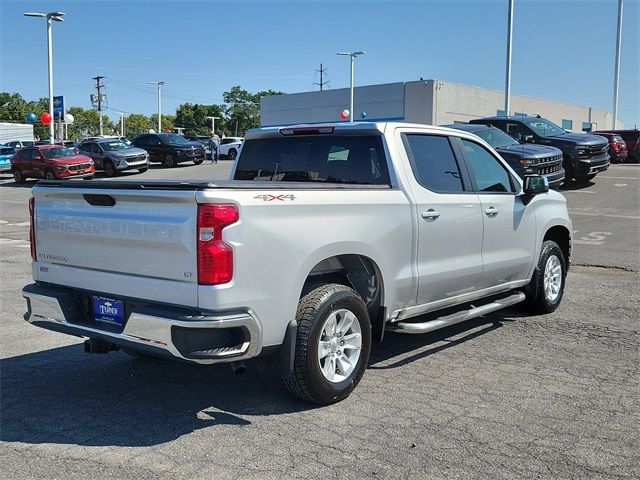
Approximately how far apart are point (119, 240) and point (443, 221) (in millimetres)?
2584

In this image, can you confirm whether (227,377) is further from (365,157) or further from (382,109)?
(382,109)

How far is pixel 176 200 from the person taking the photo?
391cm

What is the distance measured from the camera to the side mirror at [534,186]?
646cm

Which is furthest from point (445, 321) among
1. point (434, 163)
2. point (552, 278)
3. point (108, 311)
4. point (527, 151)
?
point (527, 151)

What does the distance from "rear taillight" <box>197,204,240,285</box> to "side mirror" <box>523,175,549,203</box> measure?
3676 mm

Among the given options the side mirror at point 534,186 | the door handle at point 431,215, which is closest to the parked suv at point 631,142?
the side mirror at point 534,186

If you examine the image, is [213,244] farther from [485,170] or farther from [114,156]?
[114,156]

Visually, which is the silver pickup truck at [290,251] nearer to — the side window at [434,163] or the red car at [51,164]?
the side window at [434,163]

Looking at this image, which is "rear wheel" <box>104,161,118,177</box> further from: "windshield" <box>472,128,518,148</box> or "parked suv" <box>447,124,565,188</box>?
"windshield" <box>472,128,518,148</box>

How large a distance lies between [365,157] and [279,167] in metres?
0.84

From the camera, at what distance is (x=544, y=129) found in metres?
18.6

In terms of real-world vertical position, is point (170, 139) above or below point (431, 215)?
above

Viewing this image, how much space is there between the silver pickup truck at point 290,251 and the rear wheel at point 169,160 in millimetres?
28361

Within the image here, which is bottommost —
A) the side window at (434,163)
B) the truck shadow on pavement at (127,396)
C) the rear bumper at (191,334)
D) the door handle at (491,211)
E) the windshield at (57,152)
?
the truck shadow on pavement at (127,396)
